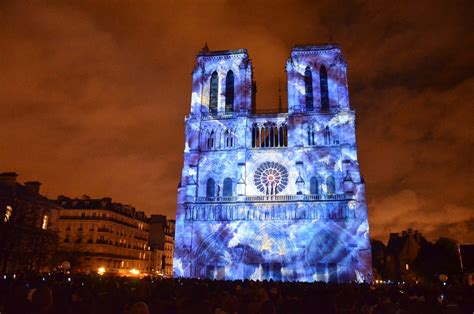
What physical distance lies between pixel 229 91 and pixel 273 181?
11208 millimetres

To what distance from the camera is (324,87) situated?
43875mm

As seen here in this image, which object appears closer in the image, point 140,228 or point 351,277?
point 351,277

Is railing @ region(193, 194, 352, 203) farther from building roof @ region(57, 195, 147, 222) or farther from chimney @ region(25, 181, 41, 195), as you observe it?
building roof @ region(57, 195, 147, 222)

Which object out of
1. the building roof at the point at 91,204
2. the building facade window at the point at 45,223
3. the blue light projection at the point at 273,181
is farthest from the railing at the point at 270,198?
the building roof at the point at 91,204

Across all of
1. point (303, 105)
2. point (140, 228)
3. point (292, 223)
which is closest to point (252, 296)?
point (292, 223)

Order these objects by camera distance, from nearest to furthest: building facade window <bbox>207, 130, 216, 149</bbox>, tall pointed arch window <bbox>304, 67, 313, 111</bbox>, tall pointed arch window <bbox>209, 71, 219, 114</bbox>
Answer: building facade window <bbox>207, 130, 216, 149</bbox>, tall pointed arch window <bbox>304, 67, 313, 111</bbox>, tall pointed arch window <bbox>209, 71, 219, 114</bbox>

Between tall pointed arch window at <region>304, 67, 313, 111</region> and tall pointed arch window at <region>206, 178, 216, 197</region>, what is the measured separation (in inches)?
479

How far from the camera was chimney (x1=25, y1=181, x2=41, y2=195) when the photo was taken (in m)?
40.9

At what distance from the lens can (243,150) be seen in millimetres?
41438

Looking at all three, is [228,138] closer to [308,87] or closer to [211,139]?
[211,139]

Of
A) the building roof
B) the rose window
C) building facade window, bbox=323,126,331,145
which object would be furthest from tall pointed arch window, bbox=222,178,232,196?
the building roof

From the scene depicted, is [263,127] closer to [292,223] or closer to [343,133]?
[343,133]

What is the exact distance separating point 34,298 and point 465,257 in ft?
148

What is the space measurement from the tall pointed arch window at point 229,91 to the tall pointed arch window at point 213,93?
1.07 meters
